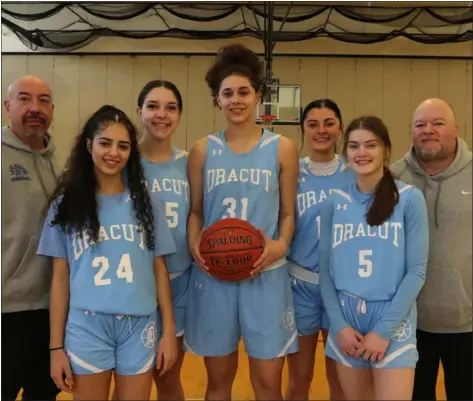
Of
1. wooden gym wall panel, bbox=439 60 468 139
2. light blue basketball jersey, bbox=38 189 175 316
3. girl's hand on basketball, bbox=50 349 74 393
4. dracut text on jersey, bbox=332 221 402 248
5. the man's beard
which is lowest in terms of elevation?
girl's hand on basketball, bbox=50 349 74 393

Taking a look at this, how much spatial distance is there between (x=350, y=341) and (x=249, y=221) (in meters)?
0.58

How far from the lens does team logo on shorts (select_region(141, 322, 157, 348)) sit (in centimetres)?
172

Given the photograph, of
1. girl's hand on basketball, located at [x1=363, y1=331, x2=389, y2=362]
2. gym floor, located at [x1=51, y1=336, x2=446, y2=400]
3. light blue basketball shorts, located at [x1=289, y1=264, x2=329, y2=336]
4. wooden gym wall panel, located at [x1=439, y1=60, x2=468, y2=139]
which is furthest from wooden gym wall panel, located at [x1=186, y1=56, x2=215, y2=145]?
girl's hand on basketball, located at [x1=363, y1=331, x2=389, y2=362]

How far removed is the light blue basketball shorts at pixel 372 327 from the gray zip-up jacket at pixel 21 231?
3.99 feet

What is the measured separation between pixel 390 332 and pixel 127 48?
6.31m

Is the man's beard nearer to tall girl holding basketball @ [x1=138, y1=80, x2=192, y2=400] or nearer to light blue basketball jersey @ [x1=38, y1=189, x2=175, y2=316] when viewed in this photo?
tall girl holding basketball @ [x1=138, y1=80, x2=192, y2=400]

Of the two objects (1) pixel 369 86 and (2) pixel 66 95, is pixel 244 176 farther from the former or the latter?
(2) pixel 66 95

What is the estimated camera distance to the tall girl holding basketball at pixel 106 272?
1676 millimetres

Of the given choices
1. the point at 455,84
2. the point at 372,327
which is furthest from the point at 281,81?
the point at 372,327

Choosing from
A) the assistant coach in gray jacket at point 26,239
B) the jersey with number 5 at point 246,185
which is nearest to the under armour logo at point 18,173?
the assistant coach in gray jacket at point 26,239

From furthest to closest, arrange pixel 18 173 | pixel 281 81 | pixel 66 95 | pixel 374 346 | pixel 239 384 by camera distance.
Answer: pixel 66 95
pixel 281 81
pixel 239 384
pixel 18 173
pixel 374 346

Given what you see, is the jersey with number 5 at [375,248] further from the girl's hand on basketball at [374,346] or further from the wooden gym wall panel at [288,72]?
the wooden gym wall panel at [288,72]

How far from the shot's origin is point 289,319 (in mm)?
1951

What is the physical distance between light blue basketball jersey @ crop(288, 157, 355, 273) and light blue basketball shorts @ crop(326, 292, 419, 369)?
31cm
